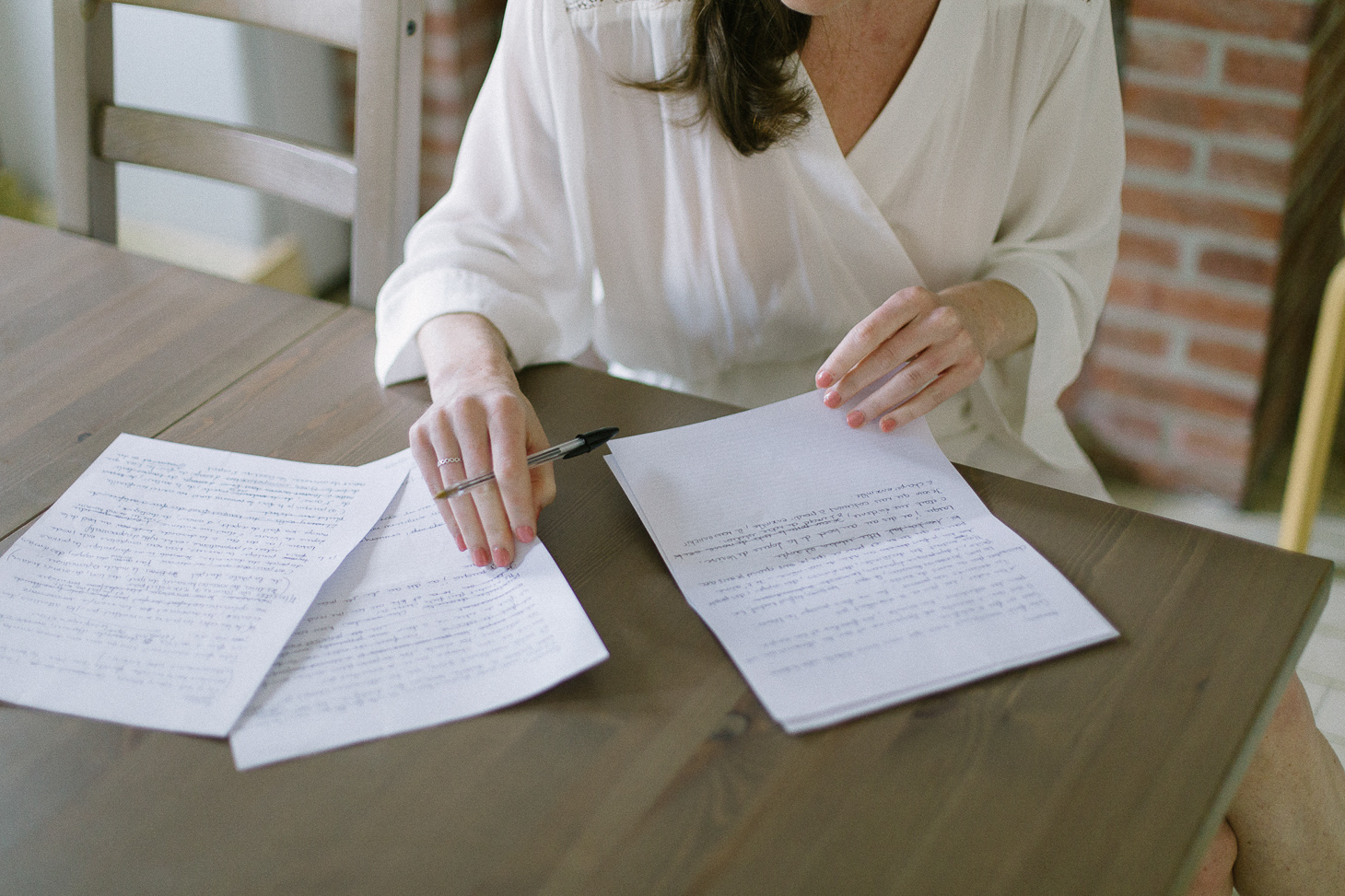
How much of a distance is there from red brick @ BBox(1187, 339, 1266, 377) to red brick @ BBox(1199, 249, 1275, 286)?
12cm

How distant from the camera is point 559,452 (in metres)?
0.86

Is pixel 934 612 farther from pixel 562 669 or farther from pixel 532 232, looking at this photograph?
pixel 532 232

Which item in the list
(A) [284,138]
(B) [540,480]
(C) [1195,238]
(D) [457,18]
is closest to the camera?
(B) [540,480]

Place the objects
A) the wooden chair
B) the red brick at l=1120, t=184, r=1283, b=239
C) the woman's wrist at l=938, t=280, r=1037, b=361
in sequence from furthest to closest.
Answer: the red brick at l=1120, t=184, r=1283, b=239 < the wooden chair < the woman's wrist at l=938, t=280, r=1037, b=361

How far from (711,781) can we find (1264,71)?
4.81 ft

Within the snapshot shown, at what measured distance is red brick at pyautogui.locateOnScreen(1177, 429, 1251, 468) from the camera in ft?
6.33

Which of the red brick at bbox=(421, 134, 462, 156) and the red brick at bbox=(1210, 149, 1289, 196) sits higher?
the red brick at bbox=(1210, 149, 1289, 196)

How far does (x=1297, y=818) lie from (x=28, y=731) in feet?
2.87

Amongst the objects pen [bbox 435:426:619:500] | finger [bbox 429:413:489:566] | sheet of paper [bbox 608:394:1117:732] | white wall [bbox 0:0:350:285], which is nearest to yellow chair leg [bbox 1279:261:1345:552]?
sheet of paper [bbox 608:394:1117:732]

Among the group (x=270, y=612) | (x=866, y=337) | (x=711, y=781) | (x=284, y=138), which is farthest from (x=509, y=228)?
(x=711, y=781)

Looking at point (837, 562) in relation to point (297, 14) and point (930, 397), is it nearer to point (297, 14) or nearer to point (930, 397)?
point (930, 397)

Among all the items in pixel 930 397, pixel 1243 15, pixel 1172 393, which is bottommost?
pixel 1172 393

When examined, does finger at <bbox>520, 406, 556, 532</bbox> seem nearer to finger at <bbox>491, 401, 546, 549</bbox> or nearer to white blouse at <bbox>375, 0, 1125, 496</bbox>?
finger at <bbox>491, 401, 546, 549</bbox>

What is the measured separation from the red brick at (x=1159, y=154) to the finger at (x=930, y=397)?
1.00 meters
